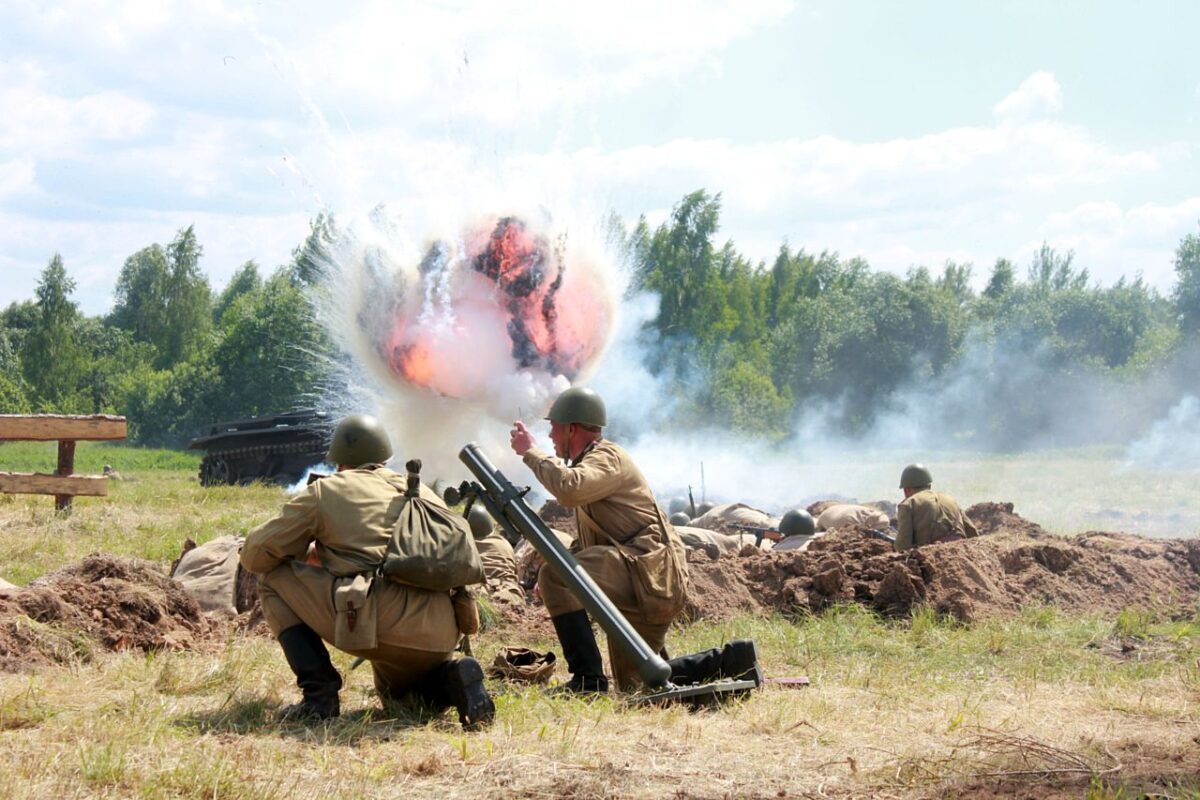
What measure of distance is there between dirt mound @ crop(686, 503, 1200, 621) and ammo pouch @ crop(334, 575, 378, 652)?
14.6ft

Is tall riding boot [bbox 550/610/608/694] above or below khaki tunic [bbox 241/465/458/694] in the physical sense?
below

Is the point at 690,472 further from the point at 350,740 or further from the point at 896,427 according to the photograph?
the point at 350,740

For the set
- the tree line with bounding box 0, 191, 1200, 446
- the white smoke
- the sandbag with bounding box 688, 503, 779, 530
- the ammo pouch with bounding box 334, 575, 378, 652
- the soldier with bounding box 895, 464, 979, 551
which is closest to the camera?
the ammo pouch with bounding box 334, 575, 378, 652

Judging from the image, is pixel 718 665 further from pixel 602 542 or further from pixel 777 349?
pixel 777 349

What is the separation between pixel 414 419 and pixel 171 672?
560 inches

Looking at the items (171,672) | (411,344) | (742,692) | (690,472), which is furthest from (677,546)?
(690,472)

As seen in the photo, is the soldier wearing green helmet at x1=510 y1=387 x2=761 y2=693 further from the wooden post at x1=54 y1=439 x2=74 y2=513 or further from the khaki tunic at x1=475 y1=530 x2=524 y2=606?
the wooden post at x1=54 y1=439 x2=74 y2=513

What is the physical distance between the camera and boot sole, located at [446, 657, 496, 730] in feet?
18.8

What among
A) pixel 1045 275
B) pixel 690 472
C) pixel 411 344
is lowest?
pixel 690 472

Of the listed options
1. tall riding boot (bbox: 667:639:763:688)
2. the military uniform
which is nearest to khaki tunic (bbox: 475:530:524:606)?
the military uniform

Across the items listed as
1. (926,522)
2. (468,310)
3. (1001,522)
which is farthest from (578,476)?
(468,310)

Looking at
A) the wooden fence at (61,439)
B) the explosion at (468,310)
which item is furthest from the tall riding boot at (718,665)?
the explosion at (468,310)

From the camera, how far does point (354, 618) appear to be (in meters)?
5.71

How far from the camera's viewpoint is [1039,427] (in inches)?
1788
